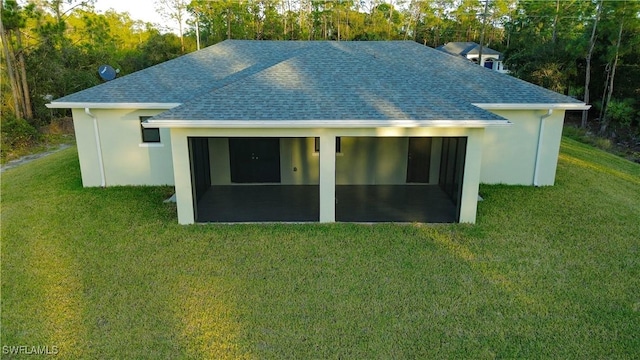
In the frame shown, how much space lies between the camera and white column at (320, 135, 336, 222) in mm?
8586

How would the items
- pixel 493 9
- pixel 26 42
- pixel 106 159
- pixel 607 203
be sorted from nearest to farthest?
1. pixel 607 203
2. pixel 106 159
3. pixel 26 42
4. pixel 493 9

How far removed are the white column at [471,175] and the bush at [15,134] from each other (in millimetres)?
18299

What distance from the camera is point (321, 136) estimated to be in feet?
28.0

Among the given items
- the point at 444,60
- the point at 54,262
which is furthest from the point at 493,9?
the point at 54,262

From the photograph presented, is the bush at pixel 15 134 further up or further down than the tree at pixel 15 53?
further down

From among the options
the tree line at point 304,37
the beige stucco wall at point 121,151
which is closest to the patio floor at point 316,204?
the beige stucco wall at point 121,151

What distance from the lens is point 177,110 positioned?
28.0ft

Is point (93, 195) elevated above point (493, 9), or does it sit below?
below

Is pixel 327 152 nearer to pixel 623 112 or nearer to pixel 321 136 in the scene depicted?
pixel 321 136

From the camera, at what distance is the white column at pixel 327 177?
28.2ft

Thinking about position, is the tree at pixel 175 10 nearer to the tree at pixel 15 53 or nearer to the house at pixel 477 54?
the tree at pixel 15 53

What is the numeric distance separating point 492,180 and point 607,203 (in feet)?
9.60

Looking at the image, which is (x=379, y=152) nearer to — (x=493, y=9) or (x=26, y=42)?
(x=26, y=42)

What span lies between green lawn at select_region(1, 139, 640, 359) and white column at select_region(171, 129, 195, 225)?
41 cm
